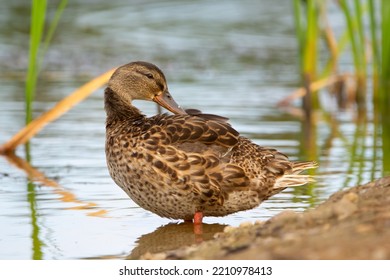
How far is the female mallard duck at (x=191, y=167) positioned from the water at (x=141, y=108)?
233mm

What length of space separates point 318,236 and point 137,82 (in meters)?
3.10

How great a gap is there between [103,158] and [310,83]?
10.0ft

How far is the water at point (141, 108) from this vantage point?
7.04m

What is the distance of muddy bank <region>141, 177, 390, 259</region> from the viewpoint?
15.0 ft

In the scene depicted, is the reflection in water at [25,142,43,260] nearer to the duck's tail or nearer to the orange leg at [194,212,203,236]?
the orange leg at [194,212,203,236]

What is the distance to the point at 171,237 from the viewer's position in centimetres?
691

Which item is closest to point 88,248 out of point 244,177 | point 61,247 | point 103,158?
point 61,247

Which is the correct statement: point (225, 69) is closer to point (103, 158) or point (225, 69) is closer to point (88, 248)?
point (103, 158)

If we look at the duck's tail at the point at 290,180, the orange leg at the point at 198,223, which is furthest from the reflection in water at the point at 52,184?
the duck's tail at the point at 290,180

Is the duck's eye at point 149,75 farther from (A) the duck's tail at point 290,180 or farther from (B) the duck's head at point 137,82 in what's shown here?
(A) the duck's tail at point 290,180

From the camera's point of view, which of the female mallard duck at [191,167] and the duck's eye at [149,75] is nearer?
the female mallard duck at [191,167]

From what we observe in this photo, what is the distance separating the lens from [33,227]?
704 cm

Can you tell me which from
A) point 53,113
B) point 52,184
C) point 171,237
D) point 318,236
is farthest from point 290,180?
point 53,113

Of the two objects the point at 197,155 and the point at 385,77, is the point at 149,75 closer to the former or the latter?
the point at 197,155
